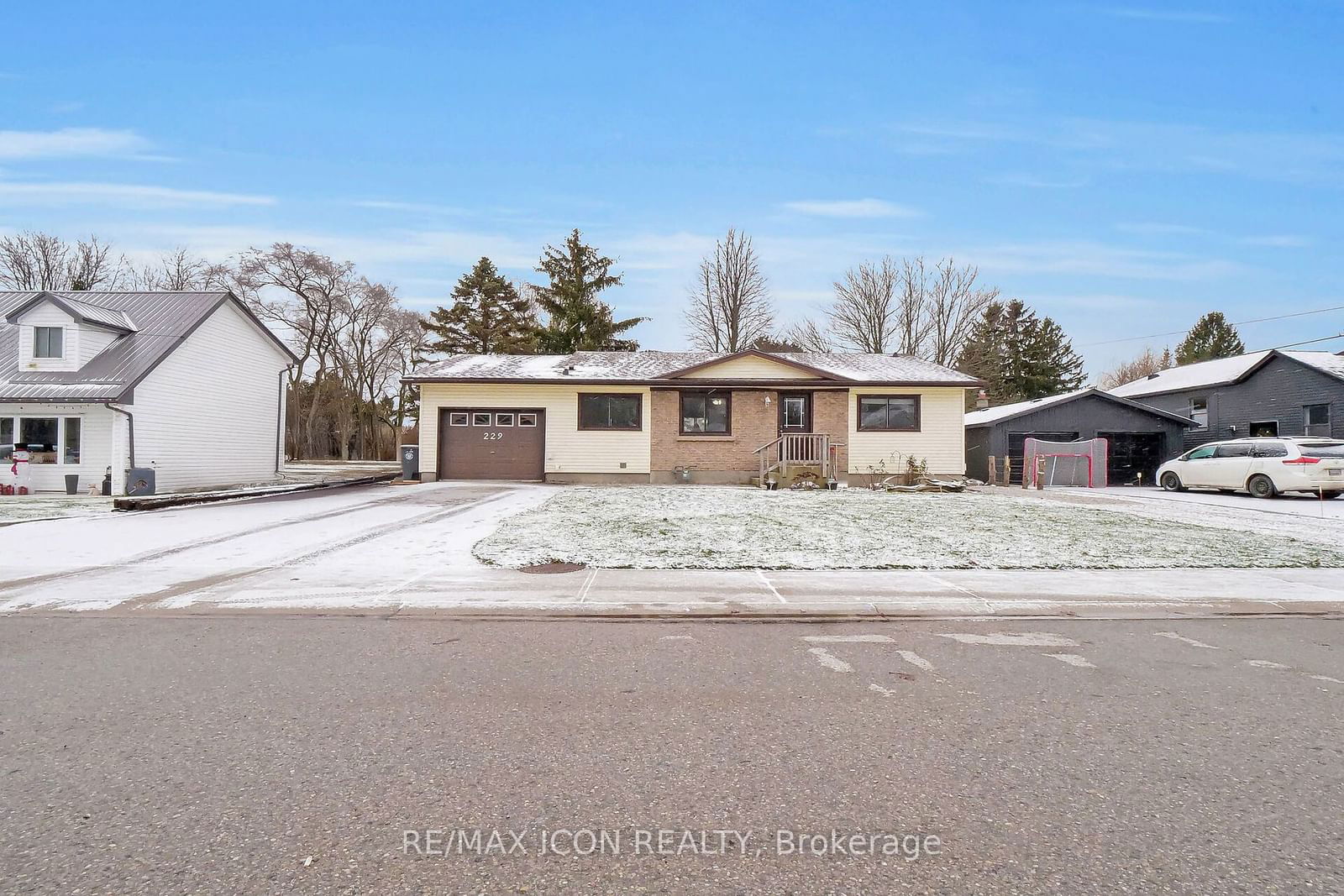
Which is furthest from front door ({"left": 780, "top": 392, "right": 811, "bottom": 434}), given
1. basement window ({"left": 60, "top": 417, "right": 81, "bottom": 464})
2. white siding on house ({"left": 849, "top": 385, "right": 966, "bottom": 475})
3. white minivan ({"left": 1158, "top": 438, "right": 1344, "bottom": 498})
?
basement window ({"left": 60, "top": 417, "right": 81, "bottom": 464})

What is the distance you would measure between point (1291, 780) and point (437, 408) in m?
21.9

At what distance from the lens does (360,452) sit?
156ft

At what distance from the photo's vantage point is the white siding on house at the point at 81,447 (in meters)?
18.5

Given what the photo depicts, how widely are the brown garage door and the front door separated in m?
7.73

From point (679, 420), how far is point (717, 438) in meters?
1.36

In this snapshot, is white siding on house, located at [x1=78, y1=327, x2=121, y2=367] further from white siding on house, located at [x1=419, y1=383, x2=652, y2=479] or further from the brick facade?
the brick facade

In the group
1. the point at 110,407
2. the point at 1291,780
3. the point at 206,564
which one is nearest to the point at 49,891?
the point at 1291,780

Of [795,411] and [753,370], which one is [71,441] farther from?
[795,411]

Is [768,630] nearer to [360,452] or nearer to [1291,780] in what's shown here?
[1291,780]

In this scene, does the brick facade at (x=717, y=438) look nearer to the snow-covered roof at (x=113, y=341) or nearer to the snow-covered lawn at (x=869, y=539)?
the snow-covered lawn at (x=869, y=539)

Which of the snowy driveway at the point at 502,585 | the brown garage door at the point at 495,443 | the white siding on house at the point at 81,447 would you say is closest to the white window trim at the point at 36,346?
the white siding on house at the point at 81,447

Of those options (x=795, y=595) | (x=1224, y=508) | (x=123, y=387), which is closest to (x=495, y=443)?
(x=123, y=387)

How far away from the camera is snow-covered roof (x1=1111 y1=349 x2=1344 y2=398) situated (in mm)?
26219

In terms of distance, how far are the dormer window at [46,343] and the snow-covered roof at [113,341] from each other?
1.92 ft
